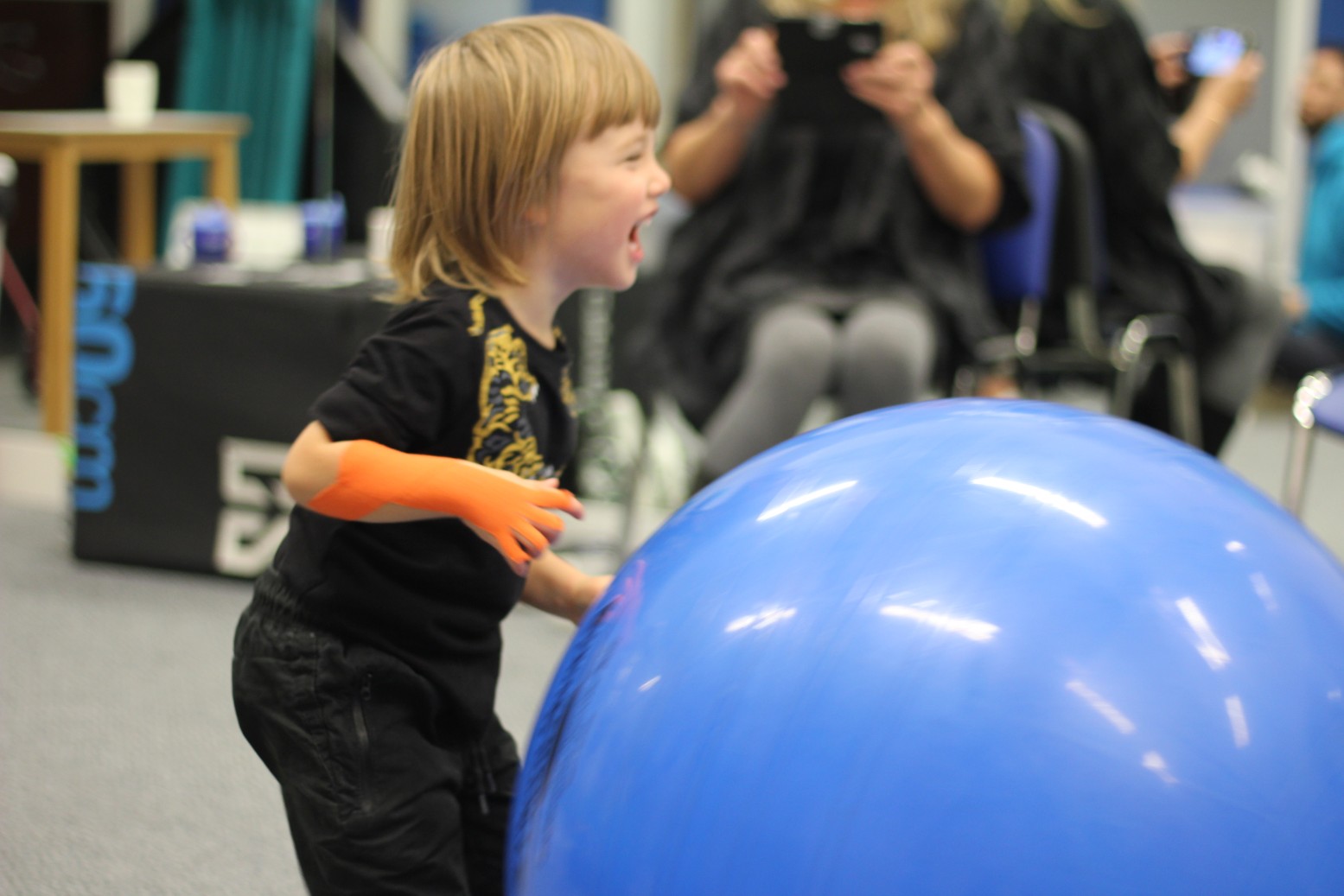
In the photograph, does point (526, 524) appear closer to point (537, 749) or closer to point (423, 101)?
point (537, 749)

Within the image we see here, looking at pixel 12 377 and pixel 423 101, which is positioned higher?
pixel 423 101

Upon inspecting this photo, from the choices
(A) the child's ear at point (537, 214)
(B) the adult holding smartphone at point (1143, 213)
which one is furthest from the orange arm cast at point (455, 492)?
(B) the adult holding smartphone at point (1143, 213)

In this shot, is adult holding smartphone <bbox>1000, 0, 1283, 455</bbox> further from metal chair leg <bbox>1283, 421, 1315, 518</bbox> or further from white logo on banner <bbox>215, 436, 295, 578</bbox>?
white logo on banner <bbox>215, 436, 295, 578</bbox>

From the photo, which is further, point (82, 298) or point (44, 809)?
point (82, 298)

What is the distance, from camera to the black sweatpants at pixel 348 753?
1.09 meters

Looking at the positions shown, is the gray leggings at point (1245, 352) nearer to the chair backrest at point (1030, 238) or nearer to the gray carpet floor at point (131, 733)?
the chair backrest at point (1030, 238)

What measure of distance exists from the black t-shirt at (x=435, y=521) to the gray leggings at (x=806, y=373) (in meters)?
1.04

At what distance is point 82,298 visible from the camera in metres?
2.72

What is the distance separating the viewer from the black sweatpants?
1.09 m

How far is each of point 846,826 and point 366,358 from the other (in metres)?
0.48

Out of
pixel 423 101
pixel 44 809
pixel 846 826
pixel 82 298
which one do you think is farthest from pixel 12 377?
pixel 846 826

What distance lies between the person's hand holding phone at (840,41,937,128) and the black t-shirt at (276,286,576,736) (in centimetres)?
122

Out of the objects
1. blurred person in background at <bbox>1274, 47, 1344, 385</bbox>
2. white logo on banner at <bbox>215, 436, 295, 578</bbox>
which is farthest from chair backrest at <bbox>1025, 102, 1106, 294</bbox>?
white logo on banner at <bbox>215, 436, 295, 578</bbox>

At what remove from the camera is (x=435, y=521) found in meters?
1.12
